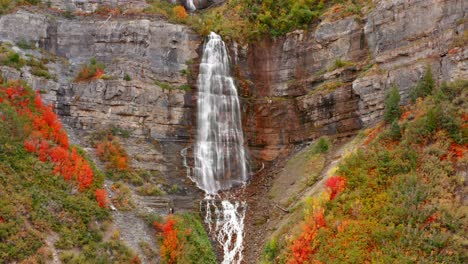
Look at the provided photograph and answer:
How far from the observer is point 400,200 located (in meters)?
19.6

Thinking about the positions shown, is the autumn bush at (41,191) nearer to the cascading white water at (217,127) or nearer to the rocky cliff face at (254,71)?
the rocky cliff face at (254,71)

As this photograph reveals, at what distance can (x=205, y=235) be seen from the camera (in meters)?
25.2

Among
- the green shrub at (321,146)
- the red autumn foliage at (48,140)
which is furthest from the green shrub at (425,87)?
the red autumn foliage at (48,140)

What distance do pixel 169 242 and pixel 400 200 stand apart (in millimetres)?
11856

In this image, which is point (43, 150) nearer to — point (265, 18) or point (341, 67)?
→ point (341, 67)

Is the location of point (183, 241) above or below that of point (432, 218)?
below

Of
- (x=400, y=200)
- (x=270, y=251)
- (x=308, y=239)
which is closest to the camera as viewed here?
(x=400, y=200)

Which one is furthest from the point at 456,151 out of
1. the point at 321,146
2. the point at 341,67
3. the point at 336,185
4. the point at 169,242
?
the point at 169,242

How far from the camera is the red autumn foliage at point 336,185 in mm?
22031

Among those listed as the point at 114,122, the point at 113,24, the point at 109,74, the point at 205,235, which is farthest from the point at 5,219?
the point at 113,24

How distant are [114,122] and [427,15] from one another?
890 inches

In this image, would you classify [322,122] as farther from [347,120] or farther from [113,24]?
[113,24]

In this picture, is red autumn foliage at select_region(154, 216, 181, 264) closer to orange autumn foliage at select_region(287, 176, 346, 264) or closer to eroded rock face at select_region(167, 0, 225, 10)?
orange autumn foliage at select_region(287, 176, 346, 264)

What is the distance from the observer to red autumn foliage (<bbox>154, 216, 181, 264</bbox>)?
2247cm
